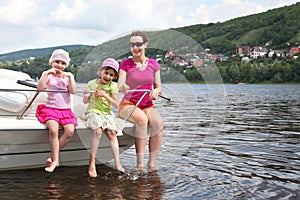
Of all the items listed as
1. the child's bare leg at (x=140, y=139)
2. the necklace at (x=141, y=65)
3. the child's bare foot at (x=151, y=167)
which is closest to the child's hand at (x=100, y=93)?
the necklace at (x=141, y=65)

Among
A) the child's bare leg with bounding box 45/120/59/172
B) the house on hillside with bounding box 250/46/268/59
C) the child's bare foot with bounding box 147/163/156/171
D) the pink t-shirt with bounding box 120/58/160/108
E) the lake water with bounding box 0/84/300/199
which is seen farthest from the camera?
the house on hillside with bounding box 250/46/268/59

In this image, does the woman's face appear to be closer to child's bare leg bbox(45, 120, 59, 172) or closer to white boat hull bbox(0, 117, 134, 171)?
white boat hull bbox(0, 117, 134, 171)

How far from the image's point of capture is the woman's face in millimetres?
5707

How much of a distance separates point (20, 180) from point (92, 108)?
4.18 feet

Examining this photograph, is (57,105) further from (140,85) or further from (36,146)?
(140,85)

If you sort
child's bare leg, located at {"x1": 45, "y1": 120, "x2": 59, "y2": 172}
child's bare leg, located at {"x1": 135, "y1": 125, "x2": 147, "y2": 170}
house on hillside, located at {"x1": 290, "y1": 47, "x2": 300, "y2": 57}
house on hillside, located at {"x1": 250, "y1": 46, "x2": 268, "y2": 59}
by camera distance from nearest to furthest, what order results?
child's bare leg, located at {"x1": 45, "y1": 120, "x2": 59, "y2": 172}
child's bare leg, located at {"x1": 135, "y1": 125, "x2": 147, "y2": 170}
house on hillside, located at {"x1": 250, "y1": 46, "x2": 268, "y2": 59}
house on hillside, located at {"x1": 290, "y1": 47, "x2": 300, "y2": 57}

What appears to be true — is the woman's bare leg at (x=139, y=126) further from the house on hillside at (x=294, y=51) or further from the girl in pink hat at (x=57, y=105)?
the house on hillside at (x=294, y=51)

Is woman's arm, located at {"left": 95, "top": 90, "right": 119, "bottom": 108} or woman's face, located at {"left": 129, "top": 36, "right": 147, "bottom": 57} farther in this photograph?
woman's face, located at {"left": 129, "top": 36, "right": 147, "bottom": 57}

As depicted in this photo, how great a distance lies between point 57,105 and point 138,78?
107 centimetres

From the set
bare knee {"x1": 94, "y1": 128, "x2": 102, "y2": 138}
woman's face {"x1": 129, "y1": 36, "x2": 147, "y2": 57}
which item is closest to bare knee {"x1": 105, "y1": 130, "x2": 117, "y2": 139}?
bare knee {"x1": 94, "y1": 128, "x2": 102, "y2": 138}

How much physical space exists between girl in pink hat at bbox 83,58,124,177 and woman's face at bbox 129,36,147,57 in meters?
0.28

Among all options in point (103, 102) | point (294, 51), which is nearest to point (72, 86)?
point (103, 102)

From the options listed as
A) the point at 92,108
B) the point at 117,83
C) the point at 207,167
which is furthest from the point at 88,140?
the point at 207,167

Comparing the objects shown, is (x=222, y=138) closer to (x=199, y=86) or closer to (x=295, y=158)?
(x=295, y=158)
